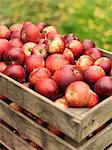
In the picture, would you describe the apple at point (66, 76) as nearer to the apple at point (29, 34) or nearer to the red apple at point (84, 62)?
the red apple at point (84, 62)

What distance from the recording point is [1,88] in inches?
104

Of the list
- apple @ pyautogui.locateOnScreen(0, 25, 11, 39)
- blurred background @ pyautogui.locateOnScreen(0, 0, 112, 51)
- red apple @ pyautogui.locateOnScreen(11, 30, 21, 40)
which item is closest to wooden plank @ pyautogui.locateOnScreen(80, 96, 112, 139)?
red apple @ pyautogui.locateOnScreen(11, 30, 21, 40)

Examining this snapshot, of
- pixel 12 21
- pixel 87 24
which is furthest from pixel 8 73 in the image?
pixel 12 21

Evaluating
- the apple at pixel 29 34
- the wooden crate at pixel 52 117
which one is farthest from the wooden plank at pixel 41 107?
the apple at pixel 29 34

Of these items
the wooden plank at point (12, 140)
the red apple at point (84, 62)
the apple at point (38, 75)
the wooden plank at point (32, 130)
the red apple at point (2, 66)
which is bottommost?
the wooden plank at point (12, 140)

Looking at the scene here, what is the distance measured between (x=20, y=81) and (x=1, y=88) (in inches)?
6.4

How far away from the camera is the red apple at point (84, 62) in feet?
8.64

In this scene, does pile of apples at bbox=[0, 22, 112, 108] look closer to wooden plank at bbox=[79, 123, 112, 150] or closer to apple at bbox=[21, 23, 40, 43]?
apple at bbox=[21, 23, 40, 43]

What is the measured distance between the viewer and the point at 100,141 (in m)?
2.38

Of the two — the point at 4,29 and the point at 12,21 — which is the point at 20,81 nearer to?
the point at 4,29

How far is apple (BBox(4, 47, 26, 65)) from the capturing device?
2.69 meters

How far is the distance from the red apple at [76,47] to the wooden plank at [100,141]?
689 mm

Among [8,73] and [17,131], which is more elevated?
[8,73]

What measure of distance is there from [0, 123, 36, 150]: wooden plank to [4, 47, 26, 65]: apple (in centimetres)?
50
